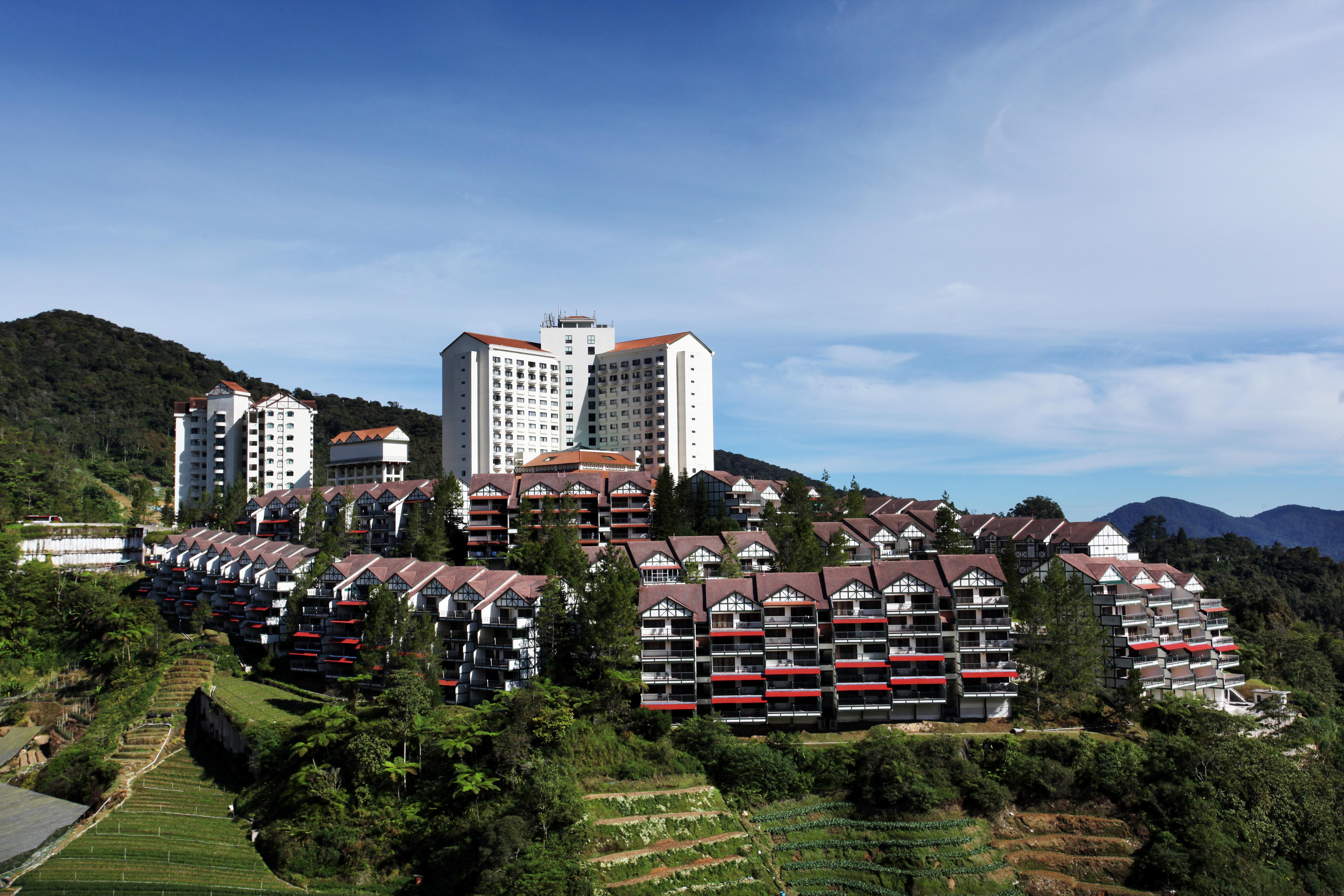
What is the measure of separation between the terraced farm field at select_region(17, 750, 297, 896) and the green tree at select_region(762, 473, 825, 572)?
3433 centimetres

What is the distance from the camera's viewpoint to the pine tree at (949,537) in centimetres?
6297

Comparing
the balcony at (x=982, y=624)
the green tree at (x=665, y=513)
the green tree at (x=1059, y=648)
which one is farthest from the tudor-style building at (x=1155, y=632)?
the green tree at (x=665, y=513)

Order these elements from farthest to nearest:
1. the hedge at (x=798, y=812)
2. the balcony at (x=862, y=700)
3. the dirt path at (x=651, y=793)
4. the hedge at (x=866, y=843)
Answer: the balcony at (x=862, y=700) < the hedge at (x=798, y=812) < the hedge at (x=866, y=843) < the dirt path at (x=651, y=793)

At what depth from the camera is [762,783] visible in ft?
145

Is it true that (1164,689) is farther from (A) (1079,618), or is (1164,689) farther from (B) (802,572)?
(B) (802,572)

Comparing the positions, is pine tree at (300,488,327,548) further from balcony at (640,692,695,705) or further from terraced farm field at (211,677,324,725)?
balcony at (640,692,695,705)

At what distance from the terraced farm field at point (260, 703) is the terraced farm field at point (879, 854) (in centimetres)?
2728

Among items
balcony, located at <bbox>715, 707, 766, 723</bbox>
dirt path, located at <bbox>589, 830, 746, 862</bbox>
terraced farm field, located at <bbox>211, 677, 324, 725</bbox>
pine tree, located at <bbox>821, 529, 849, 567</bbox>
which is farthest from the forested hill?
dirt path, located at <bbox>589, 830, 746, 862</bbox>

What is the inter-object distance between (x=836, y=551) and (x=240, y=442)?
7870 centimetres

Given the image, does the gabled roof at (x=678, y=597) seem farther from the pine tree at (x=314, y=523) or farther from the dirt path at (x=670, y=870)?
the pine tree at (x=314, y=523)

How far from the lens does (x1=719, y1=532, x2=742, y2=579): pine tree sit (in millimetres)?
58625

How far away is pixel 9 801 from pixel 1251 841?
65836mm

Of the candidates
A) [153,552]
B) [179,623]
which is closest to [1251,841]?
[179,623]

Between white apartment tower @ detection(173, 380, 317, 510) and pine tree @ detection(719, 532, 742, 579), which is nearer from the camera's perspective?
pine tree @ detection(719, 532, 742, 579)
